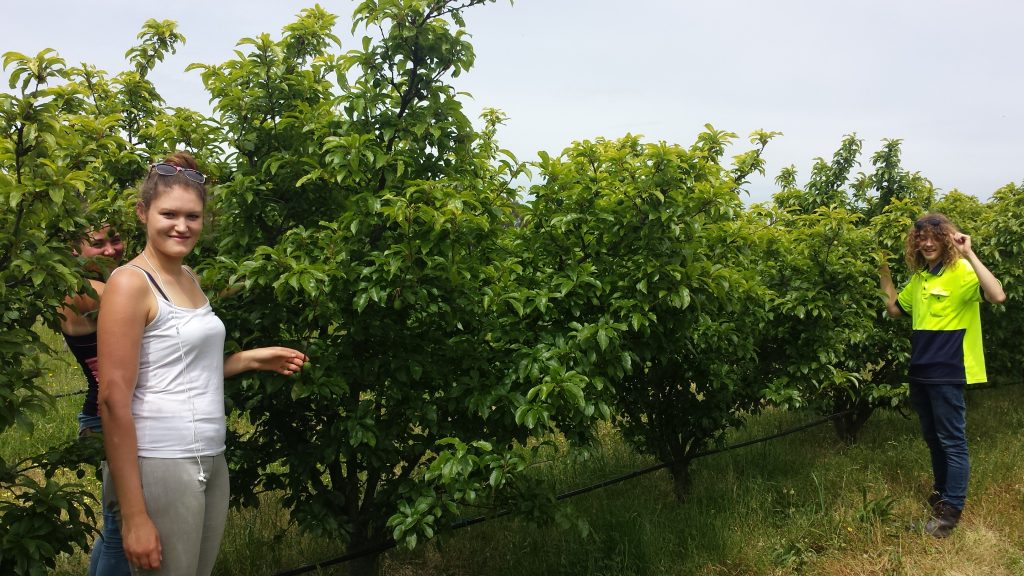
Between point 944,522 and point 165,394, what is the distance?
14.9 ft

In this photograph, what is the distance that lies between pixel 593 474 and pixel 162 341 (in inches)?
175

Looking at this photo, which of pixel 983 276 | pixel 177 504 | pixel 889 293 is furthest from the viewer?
pixel 889 293

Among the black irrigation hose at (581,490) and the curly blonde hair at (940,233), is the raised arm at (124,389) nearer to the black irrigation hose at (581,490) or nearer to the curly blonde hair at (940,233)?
the black irrigation hose at (581,490)

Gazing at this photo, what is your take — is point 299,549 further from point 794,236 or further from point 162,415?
point 794,236

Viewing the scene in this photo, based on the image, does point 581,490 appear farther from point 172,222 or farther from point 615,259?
point 172,222

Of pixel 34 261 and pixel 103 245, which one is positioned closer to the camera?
pixel 34 261

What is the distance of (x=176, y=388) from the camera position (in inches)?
79.0

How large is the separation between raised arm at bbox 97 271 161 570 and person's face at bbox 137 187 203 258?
171mm

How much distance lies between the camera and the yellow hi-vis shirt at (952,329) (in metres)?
4.35

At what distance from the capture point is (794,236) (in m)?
5.06

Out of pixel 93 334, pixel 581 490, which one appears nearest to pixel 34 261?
pixel 93 334

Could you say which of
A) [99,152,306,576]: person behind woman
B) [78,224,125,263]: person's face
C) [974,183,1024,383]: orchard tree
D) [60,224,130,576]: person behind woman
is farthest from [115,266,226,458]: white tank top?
[974,183,1024,383]: orchard tree

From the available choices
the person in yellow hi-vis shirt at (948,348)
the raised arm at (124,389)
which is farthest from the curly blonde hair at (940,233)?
the raised arm at (124,389)

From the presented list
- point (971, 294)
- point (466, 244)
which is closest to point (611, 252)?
point (466, 244)
